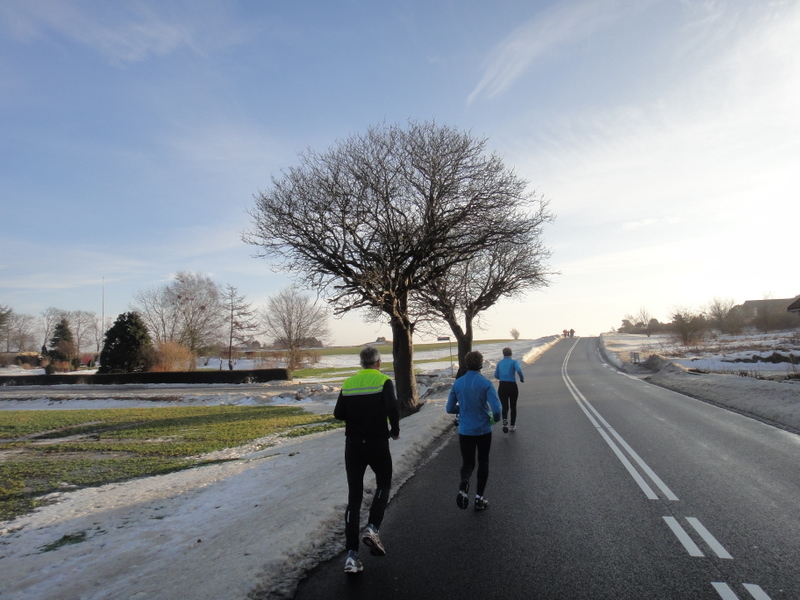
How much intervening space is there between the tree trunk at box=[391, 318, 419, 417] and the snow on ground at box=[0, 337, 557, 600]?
286 inches

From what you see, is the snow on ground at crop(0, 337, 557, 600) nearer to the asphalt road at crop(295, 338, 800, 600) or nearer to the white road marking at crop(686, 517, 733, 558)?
the asphalt road at crop(295, 338, 800, 600)

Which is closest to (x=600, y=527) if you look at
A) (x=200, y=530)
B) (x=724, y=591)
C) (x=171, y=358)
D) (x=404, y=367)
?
(x=724, y=591)

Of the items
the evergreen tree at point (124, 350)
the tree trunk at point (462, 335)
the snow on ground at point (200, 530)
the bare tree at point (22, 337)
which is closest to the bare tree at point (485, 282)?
the tree trunk at point (462, 335)

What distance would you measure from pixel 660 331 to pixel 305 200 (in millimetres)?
88581

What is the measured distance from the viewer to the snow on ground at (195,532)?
4477mm

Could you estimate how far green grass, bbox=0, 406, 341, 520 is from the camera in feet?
32.7

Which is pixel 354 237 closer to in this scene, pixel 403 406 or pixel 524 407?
pixel 403 406

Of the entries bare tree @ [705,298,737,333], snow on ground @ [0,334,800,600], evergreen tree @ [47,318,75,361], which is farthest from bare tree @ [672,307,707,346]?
evergreen tree @ [47,318,75,361]

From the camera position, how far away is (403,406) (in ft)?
62.1

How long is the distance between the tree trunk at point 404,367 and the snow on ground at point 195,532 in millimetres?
7261

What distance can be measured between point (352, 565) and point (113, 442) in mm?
13571

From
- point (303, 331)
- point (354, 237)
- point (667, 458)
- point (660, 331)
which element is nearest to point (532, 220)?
point (354, 237)

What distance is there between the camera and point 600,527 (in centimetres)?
561

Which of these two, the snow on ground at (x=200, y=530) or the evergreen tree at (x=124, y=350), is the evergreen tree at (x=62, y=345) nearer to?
the evergreen tree at (x=124, y=350)
